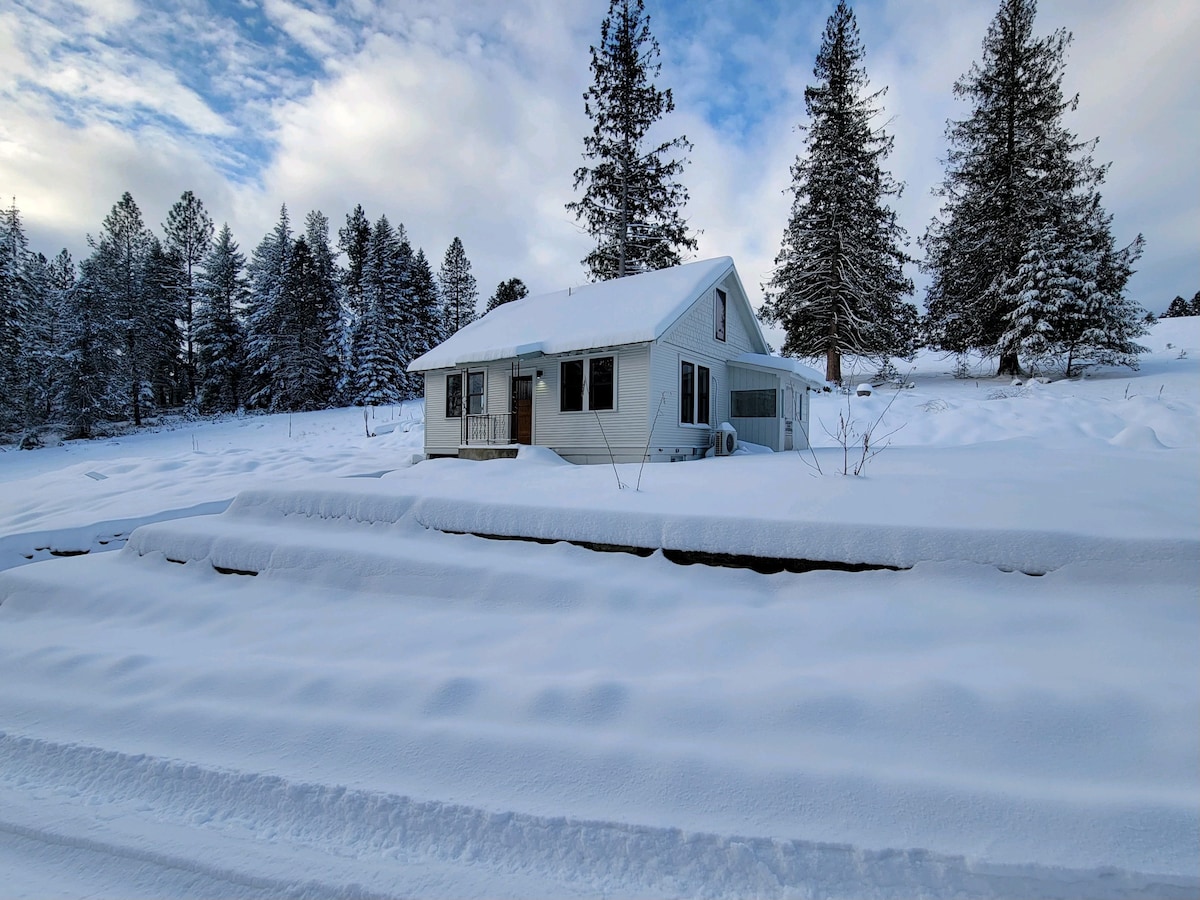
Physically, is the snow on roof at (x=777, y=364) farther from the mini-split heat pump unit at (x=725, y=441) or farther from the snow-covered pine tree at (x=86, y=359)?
the snow-covered pine tree at (x=86, y=359)

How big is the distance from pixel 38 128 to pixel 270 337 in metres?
22.8

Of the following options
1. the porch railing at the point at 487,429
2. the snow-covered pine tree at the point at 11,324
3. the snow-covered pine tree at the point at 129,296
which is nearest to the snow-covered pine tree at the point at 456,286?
the snow-covered pine tree at the point at 129,296

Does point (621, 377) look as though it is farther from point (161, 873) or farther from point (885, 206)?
point (885, 206)

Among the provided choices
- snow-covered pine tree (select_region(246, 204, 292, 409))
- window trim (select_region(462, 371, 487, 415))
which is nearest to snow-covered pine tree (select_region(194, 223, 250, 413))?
snow-covered pine tree (select_region(246, 204, 292, 409))

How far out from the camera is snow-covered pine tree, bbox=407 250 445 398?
3284cm

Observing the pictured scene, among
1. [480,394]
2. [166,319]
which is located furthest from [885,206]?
[166,319]

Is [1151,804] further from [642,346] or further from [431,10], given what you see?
[431,10]

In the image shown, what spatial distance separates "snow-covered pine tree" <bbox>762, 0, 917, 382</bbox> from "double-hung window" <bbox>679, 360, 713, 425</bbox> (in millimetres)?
10617

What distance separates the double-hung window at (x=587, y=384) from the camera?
35.4 feet

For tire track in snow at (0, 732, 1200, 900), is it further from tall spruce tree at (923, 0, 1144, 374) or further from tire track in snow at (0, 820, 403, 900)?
tall spruce tree at (923, 0, 1144, 374)

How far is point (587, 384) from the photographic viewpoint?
1105 centimetres

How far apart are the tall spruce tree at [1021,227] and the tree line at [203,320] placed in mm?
26910

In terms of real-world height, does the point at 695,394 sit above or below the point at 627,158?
below

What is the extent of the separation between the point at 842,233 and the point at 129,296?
3506cm
